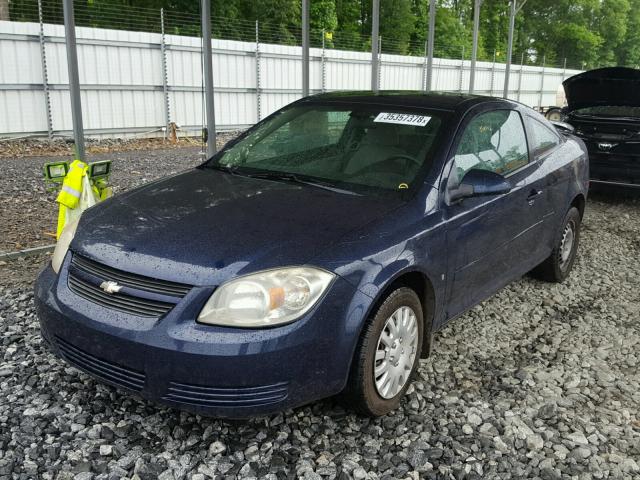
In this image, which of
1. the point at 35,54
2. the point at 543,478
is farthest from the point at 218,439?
the point at 35,54

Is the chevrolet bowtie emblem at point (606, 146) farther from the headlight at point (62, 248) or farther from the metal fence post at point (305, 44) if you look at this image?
the headlight at point (62, 248)

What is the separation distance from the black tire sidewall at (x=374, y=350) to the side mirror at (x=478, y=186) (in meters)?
0.65

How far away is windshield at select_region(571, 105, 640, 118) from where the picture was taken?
864 cm

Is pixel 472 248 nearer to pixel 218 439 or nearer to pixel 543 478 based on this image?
pixel 543 478

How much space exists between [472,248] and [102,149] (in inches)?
469

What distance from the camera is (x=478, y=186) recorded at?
11.3ft

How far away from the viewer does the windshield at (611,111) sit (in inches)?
340

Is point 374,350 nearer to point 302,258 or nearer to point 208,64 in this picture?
point 302,258

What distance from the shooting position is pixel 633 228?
7555 millimetres

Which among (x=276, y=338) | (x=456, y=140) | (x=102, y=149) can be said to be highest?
(x=456, y=140)

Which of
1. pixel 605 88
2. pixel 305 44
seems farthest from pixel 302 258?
pixel 605 88

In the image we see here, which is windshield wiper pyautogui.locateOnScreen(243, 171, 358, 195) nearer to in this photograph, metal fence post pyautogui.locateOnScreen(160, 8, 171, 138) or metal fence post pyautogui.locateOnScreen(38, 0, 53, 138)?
metal fence post pyautogui.locateOnScreen(38, 0, 53, 138)

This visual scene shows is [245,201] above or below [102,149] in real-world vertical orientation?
above

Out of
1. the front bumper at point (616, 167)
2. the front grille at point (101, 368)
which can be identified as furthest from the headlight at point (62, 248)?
the front bumper at point (616, 167)
